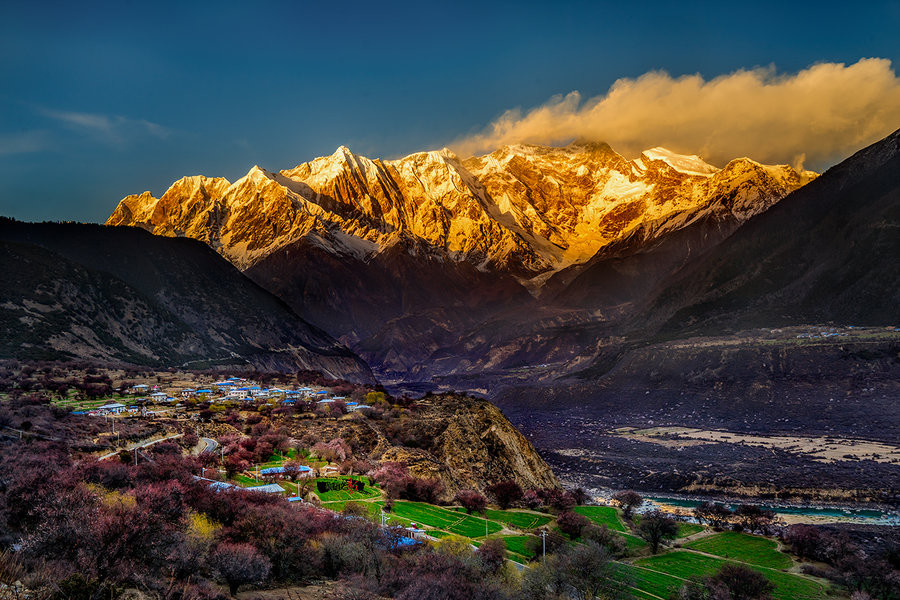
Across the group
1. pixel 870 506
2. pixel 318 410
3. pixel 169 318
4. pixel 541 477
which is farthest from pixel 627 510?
Answer: pixel 169 318

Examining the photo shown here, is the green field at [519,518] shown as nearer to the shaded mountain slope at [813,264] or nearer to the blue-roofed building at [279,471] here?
the blue-roofed building at [279,471]

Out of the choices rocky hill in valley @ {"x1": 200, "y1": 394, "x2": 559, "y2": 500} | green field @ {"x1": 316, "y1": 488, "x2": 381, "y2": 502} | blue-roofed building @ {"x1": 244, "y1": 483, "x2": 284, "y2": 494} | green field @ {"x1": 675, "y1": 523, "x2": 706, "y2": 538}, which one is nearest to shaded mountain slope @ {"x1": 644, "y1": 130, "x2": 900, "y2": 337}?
green field @ {"x1": 675, "y1": 523, "x2": 706, "y2": 538}

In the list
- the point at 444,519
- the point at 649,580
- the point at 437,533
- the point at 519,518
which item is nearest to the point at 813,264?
the point at 519,518

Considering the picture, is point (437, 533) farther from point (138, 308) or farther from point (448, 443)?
point (138, 308)

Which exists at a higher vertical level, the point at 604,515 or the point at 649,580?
the point at 649,580

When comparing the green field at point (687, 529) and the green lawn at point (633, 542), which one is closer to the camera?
the green lawn at point (633, 542)

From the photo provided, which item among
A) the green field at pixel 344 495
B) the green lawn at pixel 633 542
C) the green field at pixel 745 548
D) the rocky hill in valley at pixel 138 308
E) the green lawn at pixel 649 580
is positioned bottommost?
the green field at pixel 745 548

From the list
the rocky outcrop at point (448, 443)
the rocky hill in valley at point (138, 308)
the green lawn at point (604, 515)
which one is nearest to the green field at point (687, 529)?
the green lawn at point (604, 515)

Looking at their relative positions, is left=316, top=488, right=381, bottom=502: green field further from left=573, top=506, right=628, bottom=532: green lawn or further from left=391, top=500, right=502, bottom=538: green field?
left=573, top=506, right=628, bottom=532: green lawn
